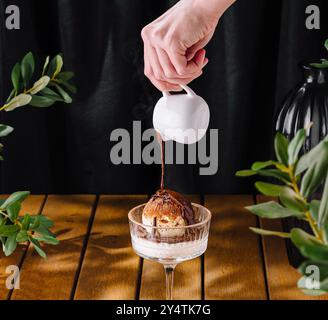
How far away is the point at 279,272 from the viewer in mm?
1297

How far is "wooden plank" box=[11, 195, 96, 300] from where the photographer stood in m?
1.23

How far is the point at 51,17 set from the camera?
1.76 metres

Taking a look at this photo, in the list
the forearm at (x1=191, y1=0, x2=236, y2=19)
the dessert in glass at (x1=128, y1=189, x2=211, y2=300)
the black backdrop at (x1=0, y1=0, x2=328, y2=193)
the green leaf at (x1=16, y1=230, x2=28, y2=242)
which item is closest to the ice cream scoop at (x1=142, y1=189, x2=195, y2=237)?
the dessert in glass at (x1=128, y1=189, x2=211, y2=300)

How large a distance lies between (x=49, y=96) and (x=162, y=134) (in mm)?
249

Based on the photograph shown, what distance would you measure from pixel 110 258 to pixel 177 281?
15cm

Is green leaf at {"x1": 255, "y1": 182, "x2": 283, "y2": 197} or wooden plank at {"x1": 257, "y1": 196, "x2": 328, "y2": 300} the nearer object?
green leaf at {"x1": 255, "y1": 182, "x2": 283, "y2": 197}

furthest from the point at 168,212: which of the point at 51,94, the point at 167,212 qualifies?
the point at 51,94

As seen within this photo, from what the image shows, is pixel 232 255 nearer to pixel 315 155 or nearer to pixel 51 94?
pixel 51 94

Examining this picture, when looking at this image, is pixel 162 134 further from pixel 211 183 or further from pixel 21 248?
pixel 211 183

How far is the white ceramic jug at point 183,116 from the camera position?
122cm

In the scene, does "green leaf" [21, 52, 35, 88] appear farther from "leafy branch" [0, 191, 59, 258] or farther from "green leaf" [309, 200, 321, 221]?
"green leaf" [309, 200, 321, 221]

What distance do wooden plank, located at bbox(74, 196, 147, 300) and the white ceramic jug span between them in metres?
0.26
